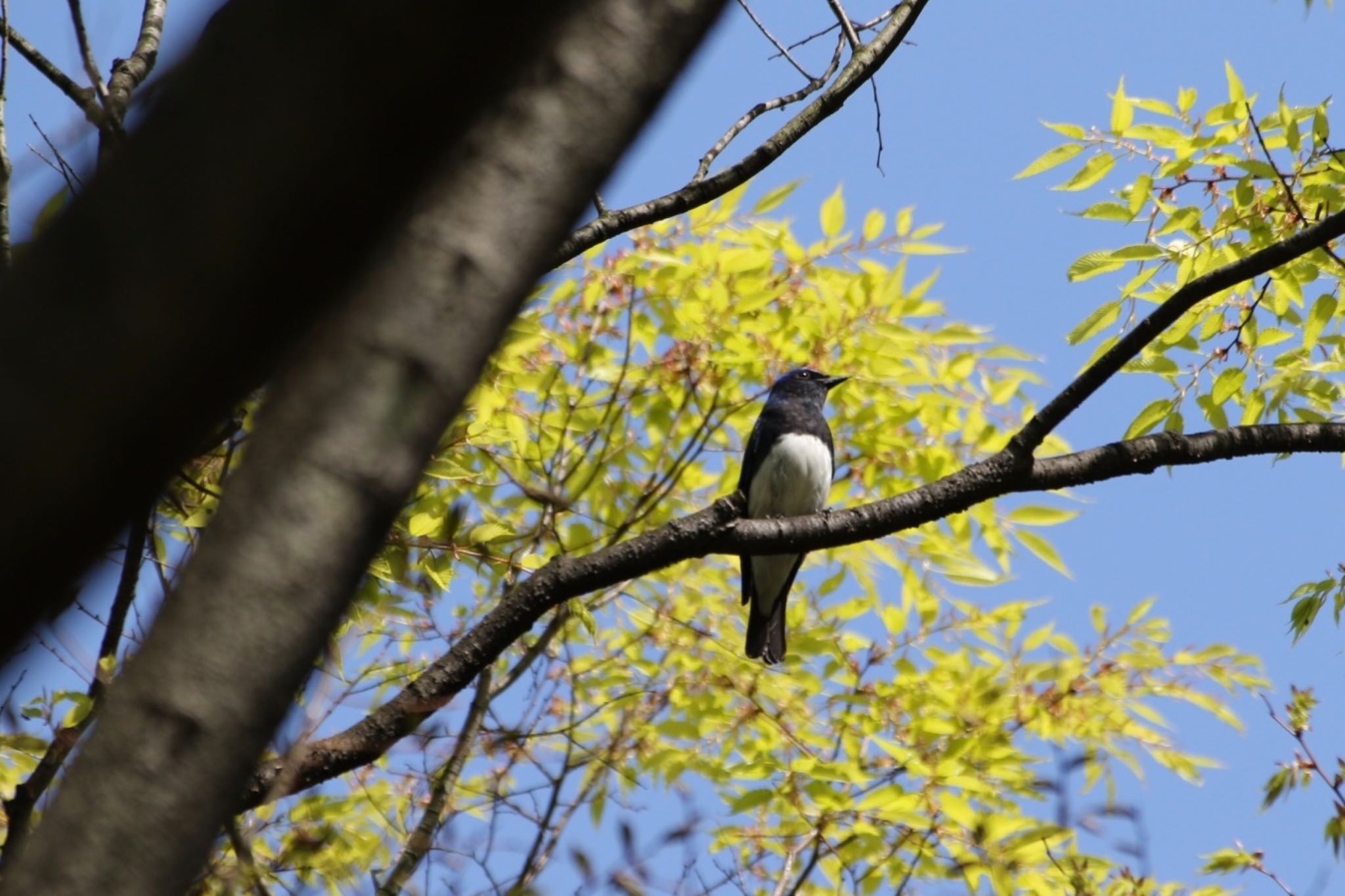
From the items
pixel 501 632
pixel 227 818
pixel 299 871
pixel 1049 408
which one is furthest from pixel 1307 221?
pixel 227 818

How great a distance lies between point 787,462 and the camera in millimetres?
8023

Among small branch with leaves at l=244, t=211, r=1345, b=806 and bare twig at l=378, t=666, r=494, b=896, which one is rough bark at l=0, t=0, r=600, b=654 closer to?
small branch with leaves at l=244, t=211, r=1345, b=806

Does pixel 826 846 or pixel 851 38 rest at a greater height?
pixel 851 38

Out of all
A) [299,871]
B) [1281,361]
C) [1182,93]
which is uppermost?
→ [1182,93]

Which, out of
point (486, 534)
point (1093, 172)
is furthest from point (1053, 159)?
point (486, 534)

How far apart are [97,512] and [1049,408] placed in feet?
8.97

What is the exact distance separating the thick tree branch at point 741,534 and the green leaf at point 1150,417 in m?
0.56

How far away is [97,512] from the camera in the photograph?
0.86 m

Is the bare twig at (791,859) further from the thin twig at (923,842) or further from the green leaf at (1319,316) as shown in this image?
the green leaf at (1319,316)

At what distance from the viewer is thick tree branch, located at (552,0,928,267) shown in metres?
3.37

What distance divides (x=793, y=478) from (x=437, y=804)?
4484mm

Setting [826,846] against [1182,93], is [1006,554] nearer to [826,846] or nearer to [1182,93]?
[826,846]

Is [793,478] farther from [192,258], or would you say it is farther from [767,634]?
[192,258]

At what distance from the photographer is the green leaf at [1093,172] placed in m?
4.37
